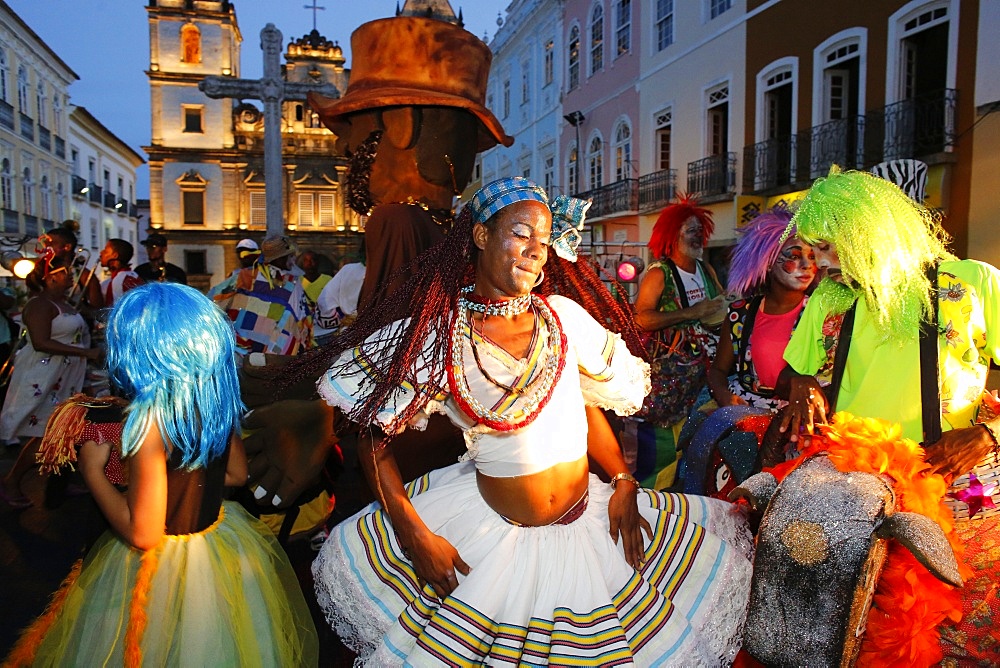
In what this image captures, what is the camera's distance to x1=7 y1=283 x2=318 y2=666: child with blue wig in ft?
7.72

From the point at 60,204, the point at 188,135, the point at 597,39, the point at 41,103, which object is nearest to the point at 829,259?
the point at 597,39

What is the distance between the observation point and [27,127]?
35844 mm

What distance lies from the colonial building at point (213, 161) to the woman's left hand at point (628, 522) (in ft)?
133

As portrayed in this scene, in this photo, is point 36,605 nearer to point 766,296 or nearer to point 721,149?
point 766,296

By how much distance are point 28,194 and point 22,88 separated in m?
4.91

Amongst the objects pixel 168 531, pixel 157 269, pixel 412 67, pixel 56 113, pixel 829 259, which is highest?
pixel 56 113

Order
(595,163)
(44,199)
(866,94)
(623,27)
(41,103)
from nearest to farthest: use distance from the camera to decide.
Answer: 1. (866,94)
2. (623,27)
3. (595,163)
4. (41,103)
5. (44,199)

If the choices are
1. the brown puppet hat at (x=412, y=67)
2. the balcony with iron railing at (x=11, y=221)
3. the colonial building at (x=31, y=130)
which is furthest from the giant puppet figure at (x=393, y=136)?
the balcony with iron railing at (x=11, y=221)

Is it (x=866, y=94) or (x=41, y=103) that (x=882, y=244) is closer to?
(x=866, y=94)

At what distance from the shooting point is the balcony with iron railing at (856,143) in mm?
11891

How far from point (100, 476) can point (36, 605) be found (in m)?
2.34

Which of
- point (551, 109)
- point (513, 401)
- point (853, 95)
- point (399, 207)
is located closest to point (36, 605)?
point (399, 207)

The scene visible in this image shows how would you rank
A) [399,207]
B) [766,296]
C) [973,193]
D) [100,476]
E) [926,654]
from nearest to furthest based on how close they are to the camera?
[926,654], [100,476], [399,207], [766,296], [973,193]

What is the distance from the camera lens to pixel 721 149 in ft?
59.0
